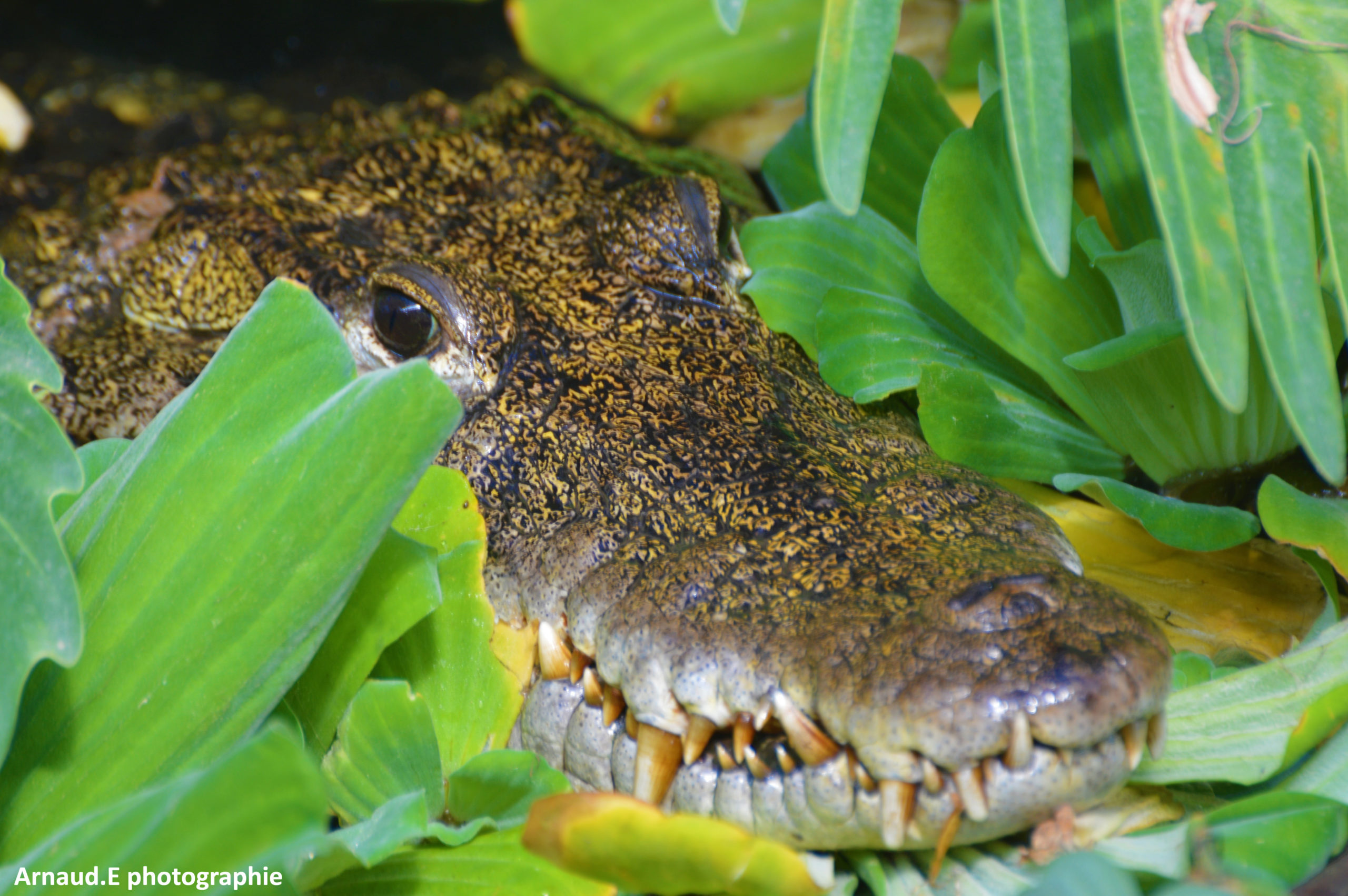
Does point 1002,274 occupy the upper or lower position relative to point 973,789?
upper

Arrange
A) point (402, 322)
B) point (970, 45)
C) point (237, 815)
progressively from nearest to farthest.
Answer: point (237, 815) → point (402, 322) → point (970, 45)

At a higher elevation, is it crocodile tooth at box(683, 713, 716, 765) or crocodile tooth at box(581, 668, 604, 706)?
crocodile tooth at box(683, 713, 716, 765)

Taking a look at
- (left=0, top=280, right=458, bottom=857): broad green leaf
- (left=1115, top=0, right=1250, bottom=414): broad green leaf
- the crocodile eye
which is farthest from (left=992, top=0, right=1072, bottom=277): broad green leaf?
the crocodile eye

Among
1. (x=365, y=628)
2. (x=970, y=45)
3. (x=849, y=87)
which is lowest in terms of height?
(x=365, y=628)

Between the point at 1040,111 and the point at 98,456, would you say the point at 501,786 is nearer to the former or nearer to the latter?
the point at 98,456

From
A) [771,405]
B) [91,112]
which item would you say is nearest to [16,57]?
[91,112]

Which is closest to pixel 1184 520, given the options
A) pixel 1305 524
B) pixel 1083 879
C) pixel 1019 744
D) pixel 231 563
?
pixel 1305 524

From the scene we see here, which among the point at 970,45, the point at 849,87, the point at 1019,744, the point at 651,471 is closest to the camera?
the point at 1019,744

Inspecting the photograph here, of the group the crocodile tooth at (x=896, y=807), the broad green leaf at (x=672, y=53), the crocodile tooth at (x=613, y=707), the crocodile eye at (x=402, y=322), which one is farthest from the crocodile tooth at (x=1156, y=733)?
the broad green leaf at (x=672, y=53)

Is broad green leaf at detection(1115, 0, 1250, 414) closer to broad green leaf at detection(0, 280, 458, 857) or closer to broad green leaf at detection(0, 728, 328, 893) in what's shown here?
broad green leaf at detection(0, 280, 458, 857)
